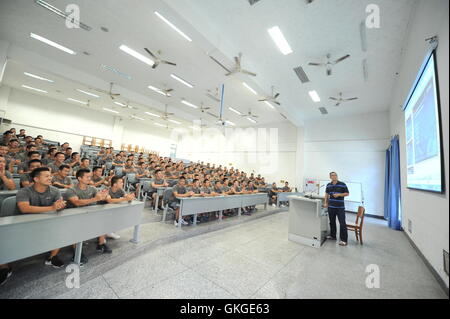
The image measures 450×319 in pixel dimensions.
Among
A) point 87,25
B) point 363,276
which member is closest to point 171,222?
point 363,276

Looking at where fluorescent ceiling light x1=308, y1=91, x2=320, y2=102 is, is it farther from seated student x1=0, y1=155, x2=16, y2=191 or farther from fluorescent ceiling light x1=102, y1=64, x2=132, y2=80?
seated student x1=0, y1=155, x2=16, y2=191

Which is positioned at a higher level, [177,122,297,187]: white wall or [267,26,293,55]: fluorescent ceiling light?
[267,26,293,55]: fluorescent ceiling light

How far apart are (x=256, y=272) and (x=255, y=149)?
977 cm

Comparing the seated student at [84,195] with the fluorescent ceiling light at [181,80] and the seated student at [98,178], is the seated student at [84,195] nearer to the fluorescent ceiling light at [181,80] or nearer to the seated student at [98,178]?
the seated student at [98,178]

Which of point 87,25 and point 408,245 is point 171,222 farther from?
point 87,25

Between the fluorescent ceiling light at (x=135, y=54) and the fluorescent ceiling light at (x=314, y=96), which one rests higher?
the fluorescent ceiling light at (x=135, y=54)

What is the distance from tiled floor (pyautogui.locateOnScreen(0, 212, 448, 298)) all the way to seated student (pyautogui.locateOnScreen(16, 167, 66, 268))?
0.51 m

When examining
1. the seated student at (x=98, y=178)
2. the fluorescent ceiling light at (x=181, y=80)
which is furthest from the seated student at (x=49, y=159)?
the fluorescent ceiling light at (x=181, y=80)

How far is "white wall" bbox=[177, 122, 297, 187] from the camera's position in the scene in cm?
998

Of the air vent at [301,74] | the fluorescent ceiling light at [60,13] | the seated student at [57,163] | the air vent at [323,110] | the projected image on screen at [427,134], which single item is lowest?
the seated student at [57,163]

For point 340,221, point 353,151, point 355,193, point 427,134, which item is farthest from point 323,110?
point 427,134

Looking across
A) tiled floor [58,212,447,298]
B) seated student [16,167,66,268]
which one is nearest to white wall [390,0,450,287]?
tiled floor [58,212,447,298]

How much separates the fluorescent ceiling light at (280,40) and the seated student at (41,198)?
4704 millimetres

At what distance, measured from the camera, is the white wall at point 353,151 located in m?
7.02
